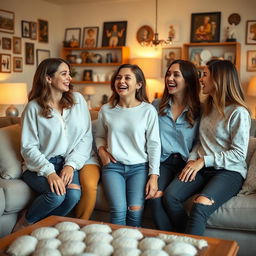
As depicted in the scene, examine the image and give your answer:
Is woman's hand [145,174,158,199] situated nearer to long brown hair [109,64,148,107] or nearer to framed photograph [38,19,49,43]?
long brown hair [109,64,148,107]

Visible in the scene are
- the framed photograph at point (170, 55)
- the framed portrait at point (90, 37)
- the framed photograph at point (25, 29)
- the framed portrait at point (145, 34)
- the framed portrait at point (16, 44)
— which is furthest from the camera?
the framed portrait at point (90, 37)

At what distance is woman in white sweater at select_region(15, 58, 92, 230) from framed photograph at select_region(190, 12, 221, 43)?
3.93 meters

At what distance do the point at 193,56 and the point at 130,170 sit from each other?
4.10 metres

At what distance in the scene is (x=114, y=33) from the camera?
684 cm

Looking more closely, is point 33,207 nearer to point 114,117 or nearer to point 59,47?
point 114,117

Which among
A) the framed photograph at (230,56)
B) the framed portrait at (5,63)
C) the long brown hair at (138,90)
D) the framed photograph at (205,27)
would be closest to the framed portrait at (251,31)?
the framed photograph at (230,56)

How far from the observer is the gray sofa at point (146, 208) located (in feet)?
7.63

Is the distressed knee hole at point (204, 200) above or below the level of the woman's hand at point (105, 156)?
below

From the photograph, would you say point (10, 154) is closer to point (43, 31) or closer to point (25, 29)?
point (25, 29)

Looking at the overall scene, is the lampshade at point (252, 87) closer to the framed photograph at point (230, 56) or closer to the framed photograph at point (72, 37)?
the framed photograph at point (230, 56)

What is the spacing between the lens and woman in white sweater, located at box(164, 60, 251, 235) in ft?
7.72

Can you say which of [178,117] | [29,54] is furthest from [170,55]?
[178,117]

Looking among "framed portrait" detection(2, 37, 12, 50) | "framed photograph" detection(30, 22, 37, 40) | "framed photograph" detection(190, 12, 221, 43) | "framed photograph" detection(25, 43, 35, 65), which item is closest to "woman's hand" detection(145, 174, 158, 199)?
"framed photograph" detection(190, 12, 221, 43)

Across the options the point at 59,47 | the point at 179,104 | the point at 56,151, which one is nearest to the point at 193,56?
the point at 59,47
